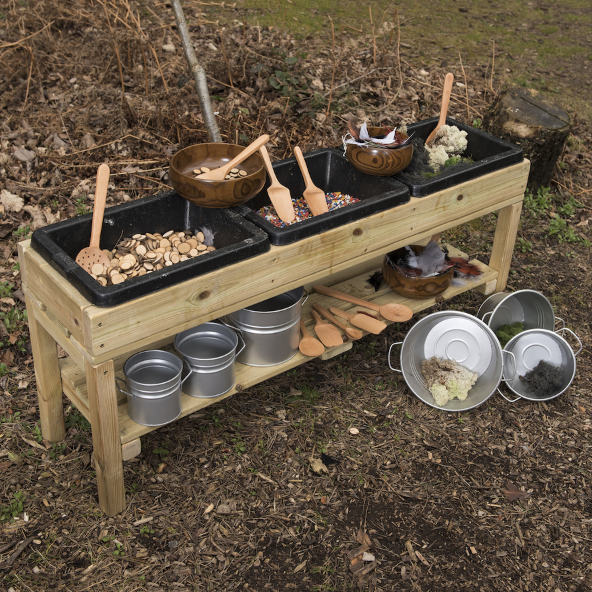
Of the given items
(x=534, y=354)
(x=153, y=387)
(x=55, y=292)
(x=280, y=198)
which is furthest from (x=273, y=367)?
(x=534, y=354)

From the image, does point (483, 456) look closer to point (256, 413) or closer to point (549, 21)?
point (256, 413)

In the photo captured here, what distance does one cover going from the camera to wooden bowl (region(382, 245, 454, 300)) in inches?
149

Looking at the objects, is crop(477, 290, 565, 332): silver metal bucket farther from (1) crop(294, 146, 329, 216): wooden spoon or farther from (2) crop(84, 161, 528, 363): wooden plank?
(1) crop(294, 146, 329, 216): wooden spoon

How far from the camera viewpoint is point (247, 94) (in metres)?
5.60

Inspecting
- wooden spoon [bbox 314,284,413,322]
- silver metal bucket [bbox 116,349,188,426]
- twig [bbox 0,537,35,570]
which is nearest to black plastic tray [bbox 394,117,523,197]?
wooden spoon [bbox 314,284,413,322]

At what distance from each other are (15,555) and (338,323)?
6.08ft

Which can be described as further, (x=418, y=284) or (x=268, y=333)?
(x=418, y=284)

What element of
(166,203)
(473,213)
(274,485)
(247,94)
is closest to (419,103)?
(247,94)

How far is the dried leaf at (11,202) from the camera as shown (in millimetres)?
4641

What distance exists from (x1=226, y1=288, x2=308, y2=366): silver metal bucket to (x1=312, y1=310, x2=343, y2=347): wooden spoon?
15cm

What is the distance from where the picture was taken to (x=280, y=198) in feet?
11.0

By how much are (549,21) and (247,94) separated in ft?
16.4

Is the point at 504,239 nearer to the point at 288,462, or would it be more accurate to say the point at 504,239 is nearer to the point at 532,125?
the point at 532,125

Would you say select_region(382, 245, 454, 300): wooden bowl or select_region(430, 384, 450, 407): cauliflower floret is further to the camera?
select_region(382, 245, 454, 300): wooden bowl
